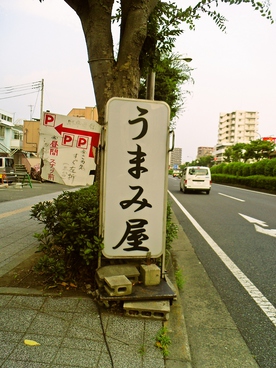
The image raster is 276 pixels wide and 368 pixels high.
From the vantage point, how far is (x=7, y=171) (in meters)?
23.2

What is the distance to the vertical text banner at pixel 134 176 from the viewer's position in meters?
3.07

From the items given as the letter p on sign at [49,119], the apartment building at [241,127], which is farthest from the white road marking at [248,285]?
the apartment building at [241,127]

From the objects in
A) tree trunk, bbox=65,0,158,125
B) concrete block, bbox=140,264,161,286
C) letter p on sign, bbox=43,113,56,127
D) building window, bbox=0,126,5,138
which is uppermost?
building window, bbox=0,126,5,138

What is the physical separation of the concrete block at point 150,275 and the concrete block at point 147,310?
0.29m

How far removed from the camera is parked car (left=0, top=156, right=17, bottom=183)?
71.9ft

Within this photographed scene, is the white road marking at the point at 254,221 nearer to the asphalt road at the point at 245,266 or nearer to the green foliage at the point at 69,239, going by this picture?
the asphalt road at the point at 245,266

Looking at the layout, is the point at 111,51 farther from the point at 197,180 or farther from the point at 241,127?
the point at 241,127

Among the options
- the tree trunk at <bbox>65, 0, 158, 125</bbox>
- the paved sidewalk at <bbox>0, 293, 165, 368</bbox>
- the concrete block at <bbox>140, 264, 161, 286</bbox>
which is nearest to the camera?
the paved sidewalk at <bbox>0, 293, 165, 368</bbox>

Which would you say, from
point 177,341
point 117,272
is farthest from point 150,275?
point 177,341

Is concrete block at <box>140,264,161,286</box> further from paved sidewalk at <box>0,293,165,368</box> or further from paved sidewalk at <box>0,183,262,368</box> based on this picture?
paved sidewalk at <box>0,293,165,368</box>

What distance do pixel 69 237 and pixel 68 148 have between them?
3.04ft

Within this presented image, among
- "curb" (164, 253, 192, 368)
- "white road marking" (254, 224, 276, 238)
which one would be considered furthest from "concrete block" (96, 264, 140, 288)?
"white road marking" (254, 224, 276, 238)

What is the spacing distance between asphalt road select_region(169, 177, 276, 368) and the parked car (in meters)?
16.4

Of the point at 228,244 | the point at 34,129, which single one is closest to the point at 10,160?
the point at 34,129
